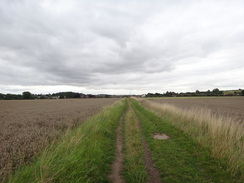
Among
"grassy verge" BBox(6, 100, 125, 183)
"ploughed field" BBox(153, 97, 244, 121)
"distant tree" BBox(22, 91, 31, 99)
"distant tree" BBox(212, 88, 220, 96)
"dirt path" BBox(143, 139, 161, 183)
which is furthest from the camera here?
"distant tree" BBox(212, 88, 220, 96)

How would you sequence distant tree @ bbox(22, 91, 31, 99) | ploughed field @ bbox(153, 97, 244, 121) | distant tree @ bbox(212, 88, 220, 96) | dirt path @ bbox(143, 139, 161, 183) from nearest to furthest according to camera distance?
dirt path @ bbox(143, 139, 161, 183) < ploughed field @ bbox(153, 97, 244, 121) < distant tree @ bbox(22, 91, 31, 99) < distant tree @ bbox(212, 88, 220, 96)

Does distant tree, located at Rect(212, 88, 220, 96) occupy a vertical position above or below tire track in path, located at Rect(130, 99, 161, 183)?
above

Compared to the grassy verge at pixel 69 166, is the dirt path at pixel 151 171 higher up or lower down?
lower down

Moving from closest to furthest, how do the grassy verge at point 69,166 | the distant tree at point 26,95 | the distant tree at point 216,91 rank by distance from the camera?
the grassy verge at point 69,166 < the distant tree at point 26,95 < the distant tree at point 216,91

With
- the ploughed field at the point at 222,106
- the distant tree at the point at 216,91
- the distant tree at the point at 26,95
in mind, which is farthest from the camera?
the distant tree at the point at 216,91

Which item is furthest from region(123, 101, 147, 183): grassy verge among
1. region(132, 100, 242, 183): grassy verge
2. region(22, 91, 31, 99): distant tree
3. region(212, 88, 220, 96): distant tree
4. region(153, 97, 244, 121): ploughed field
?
region(212, 88, 220, 96): distant tree

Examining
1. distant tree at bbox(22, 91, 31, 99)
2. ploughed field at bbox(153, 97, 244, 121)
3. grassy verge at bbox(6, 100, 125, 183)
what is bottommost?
ploughed field at bbox(153, 97, 244, 121)

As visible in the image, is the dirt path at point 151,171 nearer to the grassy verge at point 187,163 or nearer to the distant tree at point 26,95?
the grassy verge at point 187,163

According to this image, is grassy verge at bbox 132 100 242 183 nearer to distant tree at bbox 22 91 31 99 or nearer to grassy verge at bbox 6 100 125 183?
grassy verge at bbox 6 100 125 183

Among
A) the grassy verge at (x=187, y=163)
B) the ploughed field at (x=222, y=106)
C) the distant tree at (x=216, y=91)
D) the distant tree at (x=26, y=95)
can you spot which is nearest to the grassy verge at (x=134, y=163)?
the grassy verge at (x=187, y=163)

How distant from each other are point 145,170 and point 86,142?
2.83 m

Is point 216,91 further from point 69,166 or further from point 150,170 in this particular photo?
point 69,166

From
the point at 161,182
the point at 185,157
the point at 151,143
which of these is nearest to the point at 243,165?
the point at 185,157

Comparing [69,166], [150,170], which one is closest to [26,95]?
[69,166]
